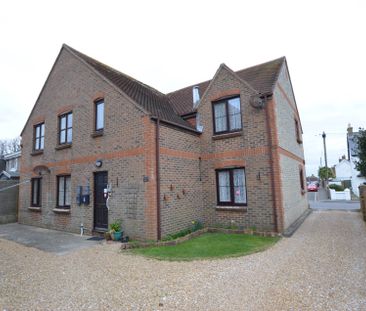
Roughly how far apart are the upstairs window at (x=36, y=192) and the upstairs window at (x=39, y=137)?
74.9 inches

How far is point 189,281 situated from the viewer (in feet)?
16.5

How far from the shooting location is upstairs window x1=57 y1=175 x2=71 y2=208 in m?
11.5

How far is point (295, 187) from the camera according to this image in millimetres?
12055

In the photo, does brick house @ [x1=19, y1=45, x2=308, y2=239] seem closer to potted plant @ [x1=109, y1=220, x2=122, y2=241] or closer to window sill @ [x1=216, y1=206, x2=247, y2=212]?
window sill @ [x1=216, y1=206, x2=247, y2=212]

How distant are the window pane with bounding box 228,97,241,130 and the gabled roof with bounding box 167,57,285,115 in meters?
1.06

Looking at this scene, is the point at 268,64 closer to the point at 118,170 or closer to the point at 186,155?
the point at 186,155

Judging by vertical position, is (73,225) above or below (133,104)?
below

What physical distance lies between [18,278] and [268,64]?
1320cm

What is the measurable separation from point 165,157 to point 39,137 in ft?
30.6

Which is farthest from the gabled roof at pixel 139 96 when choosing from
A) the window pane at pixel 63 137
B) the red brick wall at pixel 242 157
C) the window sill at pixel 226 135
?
the window pane at pixel 63 137

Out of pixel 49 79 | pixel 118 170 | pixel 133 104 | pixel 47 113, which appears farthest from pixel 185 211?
pixel 49 79

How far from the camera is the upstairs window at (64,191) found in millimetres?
11545

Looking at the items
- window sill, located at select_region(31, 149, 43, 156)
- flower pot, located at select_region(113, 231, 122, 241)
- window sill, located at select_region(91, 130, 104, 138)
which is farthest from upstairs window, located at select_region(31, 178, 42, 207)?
flower pot, located at select_region(113, 231, 122, 241)

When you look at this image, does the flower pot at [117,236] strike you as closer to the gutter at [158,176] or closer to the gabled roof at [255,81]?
the gutter at [158,176]
